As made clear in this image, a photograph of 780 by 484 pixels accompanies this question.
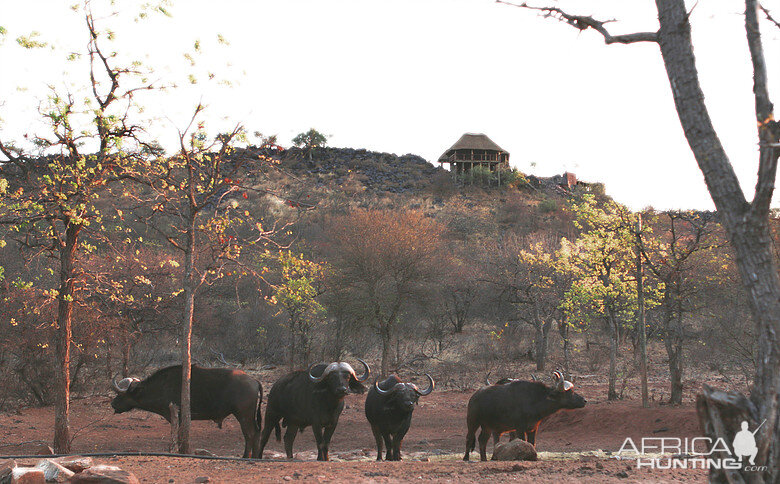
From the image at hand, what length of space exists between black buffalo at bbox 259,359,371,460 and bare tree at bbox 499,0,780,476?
8.30 m

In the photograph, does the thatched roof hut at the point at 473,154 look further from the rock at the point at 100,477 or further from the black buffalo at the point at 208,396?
the rock at the point at 100,477

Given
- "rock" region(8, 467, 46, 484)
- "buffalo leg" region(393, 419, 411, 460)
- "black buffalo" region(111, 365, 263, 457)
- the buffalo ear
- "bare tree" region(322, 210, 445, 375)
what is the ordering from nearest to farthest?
"rock" region(8, 467, 46, 484) < "buffalo leg" region(393, 419, 411, 460) < "black buffalo" region(111, 365, 263, 457) < the buffalo ear < "bare tree" region(322, 210, 445, 375)

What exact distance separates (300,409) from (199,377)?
251cm

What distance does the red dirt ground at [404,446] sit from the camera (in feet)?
27.3

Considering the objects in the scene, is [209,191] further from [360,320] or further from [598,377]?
[598,377]

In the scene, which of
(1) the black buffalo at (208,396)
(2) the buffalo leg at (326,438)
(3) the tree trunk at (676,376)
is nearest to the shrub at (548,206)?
(3) the tree trunk at (676,376)

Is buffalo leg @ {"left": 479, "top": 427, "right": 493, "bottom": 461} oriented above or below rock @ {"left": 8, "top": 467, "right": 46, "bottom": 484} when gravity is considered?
below

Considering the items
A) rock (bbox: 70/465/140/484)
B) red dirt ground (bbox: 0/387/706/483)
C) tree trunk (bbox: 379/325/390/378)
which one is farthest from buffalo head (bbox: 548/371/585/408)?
tree trunk (bbox: 379/325/390/378)

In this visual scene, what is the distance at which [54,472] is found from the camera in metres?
7.18

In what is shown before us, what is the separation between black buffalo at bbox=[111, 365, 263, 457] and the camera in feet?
43.0

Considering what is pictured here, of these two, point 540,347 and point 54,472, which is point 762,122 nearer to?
→ point 54,472

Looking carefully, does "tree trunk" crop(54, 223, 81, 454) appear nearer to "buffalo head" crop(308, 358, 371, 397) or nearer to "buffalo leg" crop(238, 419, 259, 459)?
"buffalo leg" crop(238, 419, 259, 459)

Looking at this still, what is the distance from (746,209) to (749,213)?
2.2 inches

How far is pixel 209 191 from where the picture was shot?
11.1m
